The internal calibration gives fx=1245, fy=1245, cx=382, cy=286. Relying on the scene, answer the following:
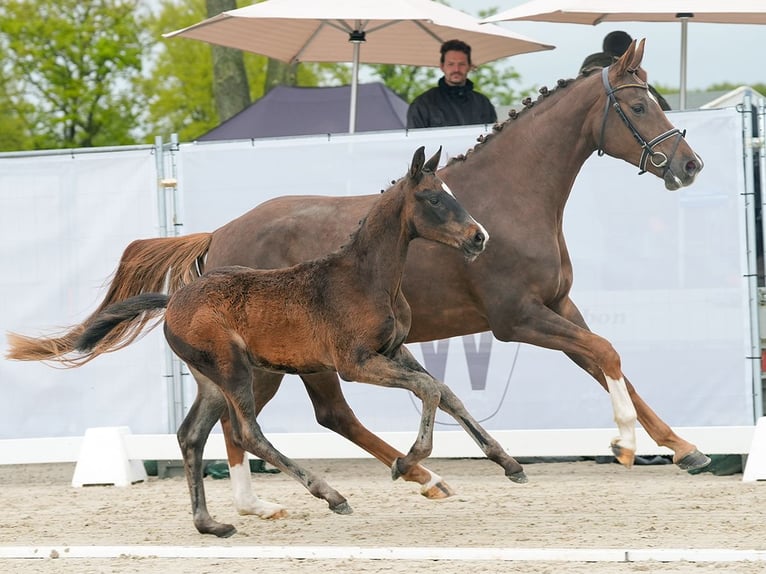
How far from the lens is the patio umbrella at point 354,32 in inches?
384

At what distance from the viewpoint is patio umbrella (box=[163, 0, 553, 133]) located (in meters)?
9.77

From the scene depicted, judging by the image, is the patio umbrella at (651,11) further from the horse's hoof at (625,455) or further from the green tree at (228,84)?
the green tree at (228,84)

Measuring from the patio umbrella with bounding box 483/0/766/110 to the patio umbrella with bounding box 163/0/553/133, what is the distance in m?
0.73

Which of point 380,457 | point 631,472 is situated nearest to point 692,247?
point 631,472

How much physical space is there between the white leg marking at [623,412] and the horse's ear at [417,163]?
1.39 m

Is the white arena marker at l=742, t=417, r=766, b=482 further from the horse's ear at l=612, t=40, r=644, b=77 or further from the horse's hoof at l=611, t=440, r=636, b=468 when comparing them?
the horse's ear at l=612, t=40, r=644, b=77

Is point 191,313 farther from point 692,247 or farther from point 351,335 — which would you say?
point 692,247

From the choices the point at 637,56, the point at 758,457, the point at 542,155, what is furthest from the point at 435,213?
the point at 758,457

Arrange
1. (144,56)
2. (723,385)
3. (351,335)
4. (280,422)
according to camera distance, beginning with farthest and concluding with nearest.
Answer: (144,56) < (280,422) < (723,385) < (351,335)

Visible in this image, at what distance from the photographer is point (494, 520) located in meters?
6.31

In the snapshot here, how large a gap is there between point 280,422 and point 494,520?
2564mm

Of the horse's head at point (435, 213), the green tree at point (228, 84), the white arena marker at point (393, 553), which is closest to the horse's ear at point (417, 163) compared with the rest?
the horse's head at point (435, 213)

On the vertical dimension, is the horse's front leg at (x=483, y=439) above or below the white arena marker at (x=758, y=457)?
above

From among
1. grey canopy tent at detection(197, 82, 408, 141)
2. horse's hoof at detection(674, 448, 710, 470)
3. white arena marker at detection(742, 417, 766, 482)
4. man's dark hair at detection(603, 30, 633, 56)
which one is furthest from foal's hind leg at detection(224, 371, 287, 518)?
grey canopy tent at detection(197, 82, 408, 141)
